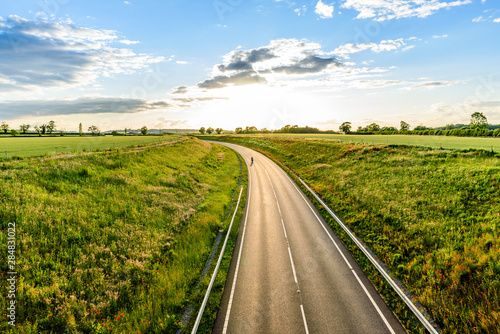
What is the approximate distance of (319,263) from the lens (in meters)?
16.2

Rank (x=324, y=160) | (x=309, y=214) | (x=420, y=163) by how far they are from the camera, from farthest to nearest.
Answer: (x=324, y=160), (x=420, y=163), (x=309, y=214)

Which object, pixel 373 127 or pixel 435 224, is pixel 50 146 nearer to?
pixel 435 224

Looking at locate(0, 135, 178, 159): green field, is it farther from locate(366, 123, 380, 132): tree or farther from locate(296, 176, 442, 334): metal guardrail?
locate(366, 123, 380, 132): tree

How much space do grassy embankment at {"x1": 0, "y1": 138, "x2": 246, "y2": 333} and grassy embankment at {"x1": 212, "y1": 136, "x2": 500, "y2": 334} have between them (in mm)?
12958

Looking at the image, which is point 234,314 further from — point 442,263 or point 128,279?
point 442,263

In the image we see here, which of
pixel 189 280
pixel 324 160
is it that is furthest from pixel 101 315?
pixel 324 160

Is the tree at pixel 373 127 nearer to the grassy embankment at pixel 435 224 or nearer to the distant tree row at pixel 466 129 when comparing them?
the distant tree row at pixel 466 129

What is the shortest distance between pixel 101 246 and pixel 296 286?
1438 cm

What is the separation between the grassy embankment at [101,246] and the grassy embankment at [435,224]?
12958 millimetres

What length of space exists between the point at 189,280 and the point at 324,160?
43.7 metres

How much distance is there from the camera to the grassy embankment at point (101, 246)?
36.4 ft

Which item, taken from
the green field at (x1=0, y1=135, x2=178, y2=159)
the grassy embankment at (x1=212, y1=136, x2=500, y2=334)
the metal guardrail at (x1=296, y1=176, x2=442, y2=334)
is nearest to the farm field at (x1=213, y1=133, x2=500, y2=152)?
the grassy embankment at (x1=212, y1=136, x2=500, y2=334)

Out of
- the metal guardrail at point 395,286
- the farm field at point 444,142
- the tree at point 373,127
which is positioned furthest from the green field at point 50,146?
the tree at point 373,127

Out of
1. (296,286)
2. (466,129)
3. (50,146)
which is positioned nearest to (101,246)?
(296,286)
